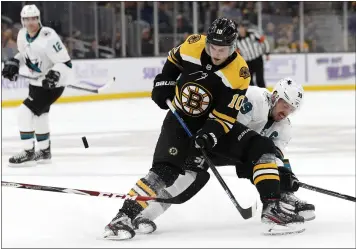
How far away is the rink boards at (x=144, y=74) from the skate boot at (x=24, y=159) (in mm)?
3467

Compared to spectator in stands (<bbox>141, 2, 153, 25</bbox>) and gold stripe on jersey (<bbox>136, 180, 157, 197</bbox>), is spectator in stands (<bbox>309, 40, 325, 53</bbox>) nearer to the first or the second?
spectator in stands (<bbox>141, 2, 153, 25</bbox>)

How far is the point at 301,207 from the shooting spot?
340 cm

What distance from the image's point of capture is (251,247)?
2896 millimetres

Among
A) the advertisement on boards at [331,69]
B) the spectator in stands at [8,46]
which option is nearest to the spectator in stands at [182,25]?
the advertisement on boards at [331,69]

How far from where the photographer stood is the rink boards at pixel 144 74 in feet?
30.0

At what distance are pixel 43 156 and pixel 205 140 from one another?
2398mm

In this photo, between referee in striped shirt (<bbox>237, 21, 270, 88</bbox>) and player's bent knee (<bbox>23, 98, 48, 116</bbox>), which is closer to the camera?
player's bent knee (<bbox>23, 98, 48, 116</bbox>)


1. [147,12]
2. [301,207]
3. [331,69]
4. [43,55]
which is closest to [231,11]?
[147,12]

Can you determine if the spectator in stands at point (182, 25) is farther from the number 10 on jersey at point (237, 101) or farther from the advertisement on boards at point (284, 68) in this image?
the number 10 on jersey at point (237, 101)

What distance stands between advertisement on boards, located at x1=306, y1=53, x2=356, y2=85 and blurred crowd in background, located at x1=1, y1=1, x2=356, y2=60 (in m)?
0.27

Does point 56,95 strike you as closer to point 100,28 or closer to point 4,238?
point 4,238

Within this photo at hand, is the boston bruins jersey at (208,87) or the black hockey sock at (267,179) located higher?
the boston bruins jersey at (208,87)

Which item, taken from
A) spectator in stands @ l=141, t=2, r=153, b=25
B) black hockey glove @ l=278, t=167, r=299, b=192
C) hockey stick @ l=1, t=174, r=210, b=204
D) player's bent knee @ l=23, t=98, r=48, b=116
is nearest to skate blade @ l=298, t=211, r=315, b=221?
black hockey glove @ l=278, t=167, r=299, b=192

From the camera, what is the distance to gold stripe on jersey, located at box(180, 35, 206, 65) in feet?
10.1
